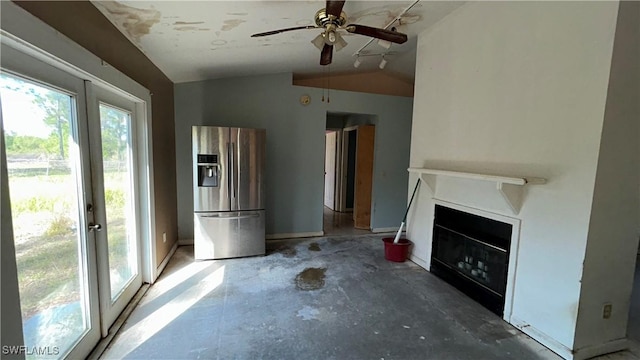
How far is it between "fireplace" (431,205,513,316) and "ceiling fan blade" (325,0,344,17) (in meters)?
2.20

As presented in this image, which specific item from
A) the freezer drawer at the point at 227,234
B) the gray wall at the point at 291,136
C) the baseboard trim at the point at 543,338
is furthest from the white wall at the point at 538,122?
the freezer drawer at the point at 227,234

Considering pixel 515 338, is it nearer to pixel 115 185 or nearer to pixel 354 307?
pixel 354 307

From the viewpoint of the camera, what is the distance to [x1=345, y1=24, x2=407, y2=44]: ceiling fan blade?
2.01 metres

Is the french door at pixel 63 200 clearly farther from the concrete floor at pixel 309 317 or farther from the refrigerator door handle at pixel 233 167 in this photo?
the refrigerator door handle at pixel 233 167

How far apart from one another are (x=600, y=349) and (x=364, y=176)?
3.83 meters

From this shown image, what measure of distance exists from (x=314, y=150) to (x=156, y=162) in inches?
90.2

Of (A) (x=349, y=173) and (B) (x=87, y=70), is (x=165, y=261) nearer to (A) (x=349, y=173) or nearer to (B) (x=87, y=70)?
(B) (x=87, y=70)

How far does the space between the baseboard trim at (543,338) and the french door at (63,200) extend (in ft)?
10.5

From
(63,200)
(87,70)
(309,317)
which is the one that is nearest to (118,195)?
(63,200)

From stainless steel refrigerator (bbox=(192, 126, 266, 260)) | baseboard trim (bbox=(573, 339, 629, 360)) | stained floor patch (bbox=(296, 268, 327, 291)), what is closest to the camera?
baseboard trim (bbox=(573, 339, 629, 360))

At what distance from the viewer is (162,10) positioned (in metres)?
1.98

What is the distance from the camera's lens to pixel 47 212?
152 centimetres

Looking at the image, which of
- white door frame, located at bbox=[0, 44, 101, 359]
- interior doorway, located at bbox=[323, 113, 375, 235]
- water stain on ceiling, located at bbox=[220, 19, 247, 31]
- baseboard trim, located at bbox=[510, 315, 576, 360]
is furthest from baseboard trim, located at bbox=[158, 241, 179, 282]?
baseboard trim, located at bbox=[510, 315, 576, 360]

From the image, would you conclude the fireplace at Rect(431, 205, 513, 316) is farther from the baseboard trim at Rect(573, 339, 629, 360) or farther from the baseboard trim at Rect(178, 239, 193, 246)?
the baseboard trim at Rect(178, 239, 193, 246)
